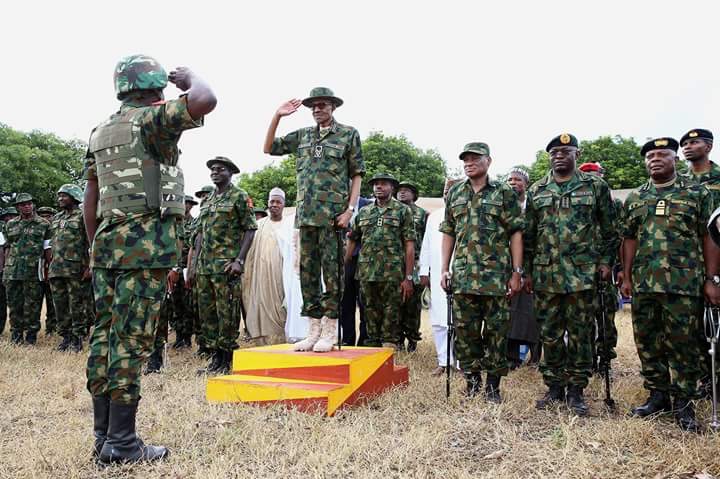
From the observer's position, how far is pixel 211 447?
359 cm

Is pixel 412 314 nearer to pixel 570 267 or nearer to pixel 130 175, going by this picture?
pixel 570 267

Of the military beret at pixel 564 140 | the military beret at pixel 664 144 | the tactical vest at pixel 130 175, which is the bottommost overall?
the tactical vest at pixel 130 175

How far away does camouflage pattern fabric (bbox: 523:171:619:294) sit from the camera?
4609 mm

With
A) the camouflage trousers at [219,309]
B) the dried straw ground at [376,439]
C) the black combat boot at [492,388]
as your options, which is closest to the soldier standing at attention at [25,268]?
the camouflage trousers at [219,309]

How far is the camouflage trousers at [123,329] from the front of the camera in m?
3.32

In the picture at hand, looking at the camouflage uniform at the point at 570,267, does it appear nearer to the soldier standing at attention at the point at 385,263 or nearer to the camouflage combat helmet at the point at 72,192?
the soldier standing at attention at the point at 385,263

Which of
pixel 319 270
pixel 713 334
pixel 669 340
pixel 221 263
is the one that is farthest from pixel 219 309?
pixel 713 334

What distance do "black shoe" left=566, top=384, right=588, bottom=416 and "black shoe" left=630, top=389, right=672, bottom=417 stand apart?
350 millimetres

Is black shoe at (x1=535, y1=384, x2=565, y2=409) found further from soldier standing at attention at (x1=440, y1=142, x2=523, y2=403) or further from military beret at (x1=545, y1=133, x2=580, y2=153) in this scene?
military beret at (x1=545, y1=133, x2=580, y2=153)

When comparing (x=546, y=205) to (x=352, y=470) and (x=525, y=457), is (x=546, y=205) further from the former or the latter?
(x=352, y=470)

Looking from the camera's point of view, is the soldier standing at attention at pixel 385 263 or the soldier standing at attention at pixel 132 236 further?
the soldier standing at attention at pixel 385 263

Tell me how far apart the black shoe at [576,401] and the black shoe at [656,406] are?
13.8 inches

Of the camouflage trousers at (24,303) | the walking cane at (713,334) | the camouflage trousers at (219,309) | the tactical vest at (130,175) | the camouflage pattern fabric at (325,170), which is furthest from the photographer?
the camouflage trousers at (24,303)

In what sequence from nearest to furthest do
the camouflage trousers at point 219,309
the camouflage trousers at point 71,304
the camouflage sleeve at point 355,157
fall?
the camouflage sleeve at point 355,157
the camouflage trousers at point 219,309
the camouflage trousers at point 71,304
